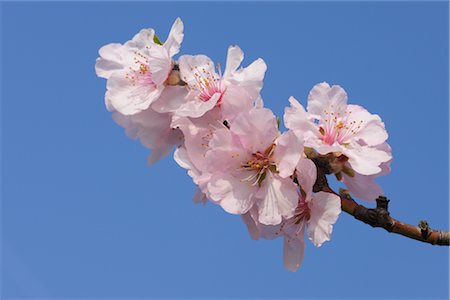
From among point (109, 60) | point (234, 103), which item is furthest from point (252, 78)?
point (109, 60)

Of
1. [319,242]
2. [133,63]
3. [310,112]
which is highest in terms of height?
[133,63]

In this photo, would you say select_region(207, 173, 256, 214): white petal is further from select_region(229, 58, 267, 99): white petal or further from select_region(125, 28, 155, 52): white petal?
select_region(125, 28, 155, 52): white petal

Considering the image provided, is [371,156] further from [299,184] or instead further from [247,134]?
[247,134]

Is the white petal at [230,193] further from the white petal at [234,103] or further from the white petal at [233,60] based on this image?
the white petal at [233,60]

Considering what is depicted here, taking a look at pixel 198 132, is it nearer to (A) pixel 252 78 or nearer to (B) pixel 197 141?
(B) pixel 197 141

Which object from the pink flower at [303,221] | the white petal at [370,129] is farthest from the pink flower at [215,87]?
the white petal at [370,129]

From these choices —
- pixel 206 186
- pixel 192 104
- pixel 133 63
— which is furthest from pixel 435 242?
pixel 133 63
